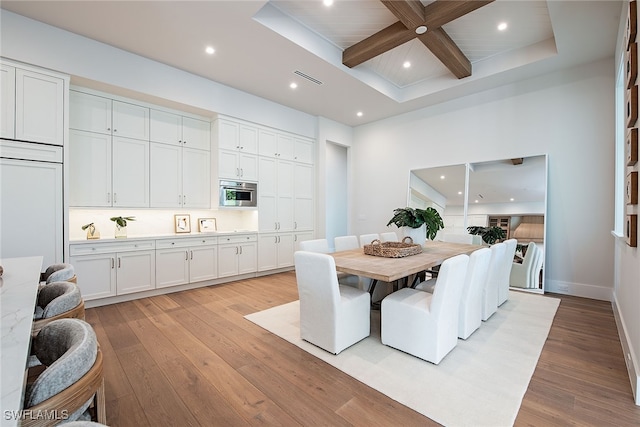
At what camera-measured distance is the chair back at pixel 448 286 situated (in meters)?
2.08

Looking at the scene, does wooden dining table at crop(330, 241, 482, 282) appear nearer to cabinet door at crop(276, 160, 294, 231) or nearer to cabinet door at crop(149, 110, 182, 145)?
cabinet door at crop(276, 160, 294, 231)

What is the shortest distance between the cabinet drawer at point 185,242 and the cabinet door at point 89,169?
0.83 meters

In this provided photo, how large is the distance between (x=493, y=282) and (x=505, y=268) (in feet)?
1.48

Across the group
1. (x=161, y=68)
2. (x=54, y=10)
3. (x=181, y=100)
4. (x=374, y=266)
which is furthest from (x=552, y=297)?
(x=54, y=10)

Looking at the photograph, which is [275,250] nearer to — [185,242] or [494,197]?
[185,242]

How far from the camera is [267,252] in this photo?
521 cm

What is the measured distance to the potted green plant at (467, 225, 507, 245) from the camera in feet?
14.8

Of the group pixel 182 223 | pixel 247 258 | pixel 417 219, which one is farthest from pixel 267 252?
pixel 417 219

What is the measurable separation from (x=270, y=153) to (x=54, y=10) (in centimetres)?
315

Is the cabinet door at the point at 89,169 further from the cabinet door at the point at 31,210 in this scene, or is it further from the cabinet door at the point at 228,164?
the cabinet door at the point at 228,164

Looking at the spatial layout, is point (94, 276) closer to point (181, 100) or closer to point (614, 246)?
point (181, 100)

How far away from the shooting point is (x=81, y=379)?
0.79m

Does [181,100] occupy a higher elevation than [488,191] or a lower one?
higher

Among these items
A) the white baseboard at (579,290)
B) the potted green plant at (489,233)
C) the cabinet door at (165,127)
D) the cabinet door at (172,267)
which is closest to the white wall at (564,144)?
the white baseboard at (579,290)
